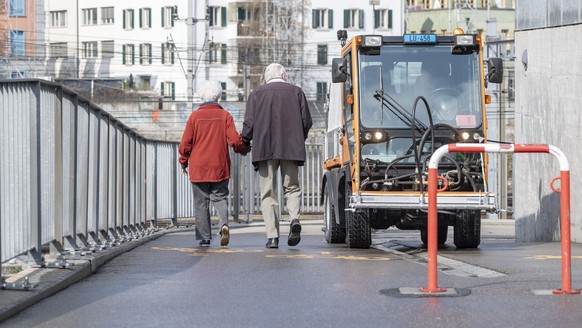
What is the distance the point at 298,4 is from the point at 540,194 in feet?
282

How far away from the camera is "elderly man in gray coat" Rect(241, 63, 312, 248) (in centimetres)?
1568

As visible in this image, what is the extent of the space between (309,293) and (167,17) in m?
101

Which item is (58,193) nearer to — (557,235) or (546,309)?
(546,309)

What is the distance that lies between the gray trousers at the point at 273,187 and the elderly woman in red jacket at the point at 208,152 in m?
0.45

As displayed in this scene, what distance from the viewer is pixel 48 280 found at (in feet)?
34.2

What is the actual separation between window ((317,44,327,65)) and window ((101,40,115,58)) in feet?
52.4

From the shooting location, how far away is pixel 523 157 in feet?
74.0

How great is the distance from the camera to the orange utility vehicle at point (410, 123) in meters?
16.3

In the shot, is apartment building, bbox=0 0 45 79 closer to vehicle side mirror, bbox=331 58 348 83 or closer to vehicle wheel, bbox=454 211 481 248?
vehicle side mirror, bbox=331 58 348 83

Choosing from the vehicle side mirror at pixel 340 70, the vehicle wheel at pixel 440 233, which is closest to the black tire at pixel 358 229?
the vehicle wheel at pixel 440 233

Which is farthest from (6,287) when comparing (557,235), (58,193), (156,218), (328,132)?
(156,218)

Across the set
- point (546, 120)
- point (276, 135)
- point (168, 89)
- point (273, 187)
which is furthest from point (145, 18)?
point (276, 135)

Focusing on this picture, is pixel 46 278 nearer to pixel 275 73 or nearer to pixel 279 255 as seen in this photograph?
pixel 279 255

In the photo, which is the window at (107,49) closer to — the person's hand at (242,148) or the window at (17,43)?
the window at (17,43)
